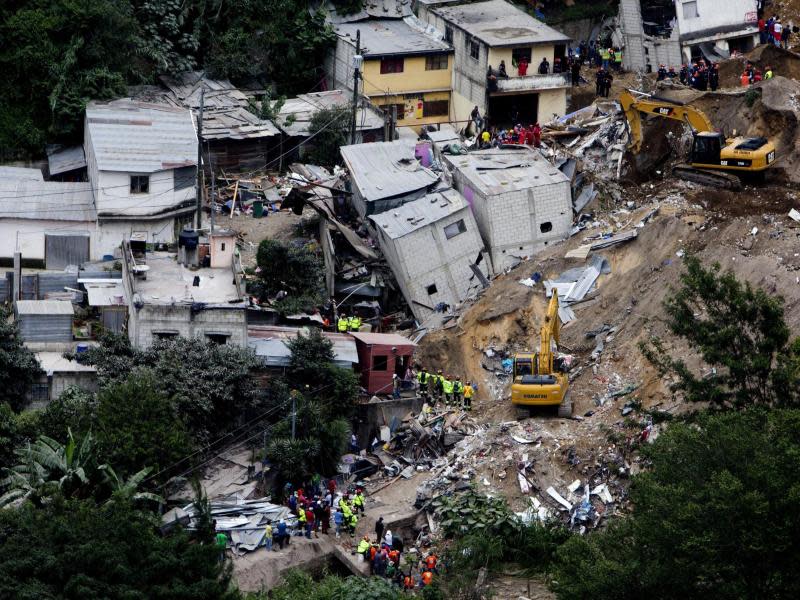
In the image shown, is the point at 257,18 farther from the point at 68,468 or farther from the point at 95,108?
the point at 68,468

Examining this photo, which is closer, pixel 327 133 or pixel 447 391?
pixel 447 391

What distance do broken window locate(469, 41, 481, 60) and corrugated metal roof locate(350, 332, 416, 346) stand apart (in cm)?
1671

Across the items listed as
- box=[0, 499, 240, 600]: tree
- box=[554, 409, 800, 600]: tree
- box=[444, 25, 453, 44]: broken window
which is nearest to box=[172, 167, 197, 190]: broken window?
box=[444, 25, 453, 44]: broken window

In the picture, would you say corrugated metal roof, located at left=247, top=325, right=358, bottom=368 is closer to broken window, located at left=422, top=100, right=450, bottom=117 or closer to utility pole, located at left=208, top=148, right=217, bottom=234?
utility pole, located at left=208, top=148, right=217, bottom=234

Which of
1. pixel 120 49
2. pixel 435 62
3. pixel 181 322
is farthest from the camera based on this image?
pixel 435 62

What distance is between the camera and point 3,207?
6066cm

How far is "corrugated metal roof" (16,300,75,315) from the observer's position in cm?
5553

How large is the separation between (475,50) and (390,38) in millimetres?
3920

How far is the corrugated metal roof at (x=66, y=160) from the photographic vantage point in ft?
213

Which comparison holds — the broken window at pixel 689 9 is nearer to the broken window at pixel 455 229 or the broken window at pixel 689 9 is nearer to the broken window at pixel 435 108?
the broken window at pixel 435 108

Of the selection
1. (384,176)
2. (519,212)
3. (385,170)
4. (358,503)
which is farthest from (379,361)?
(385,170)

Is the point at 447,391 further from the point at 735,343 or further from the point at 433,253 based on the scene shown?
the point at 735,343

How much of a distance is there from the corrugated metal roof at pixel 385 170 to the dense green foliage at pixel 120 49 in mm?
9309

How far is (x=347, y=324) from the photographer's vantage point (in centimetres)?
5831
